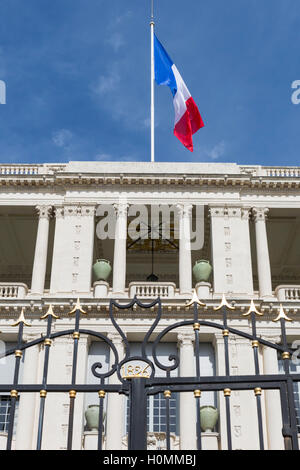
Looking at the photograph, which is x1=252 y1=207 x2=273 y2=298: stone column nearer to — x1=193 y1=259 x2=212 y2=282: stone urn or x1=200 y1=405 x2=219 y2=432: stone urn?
x1=193 y1=259 x2=212 y2=282: stone urn

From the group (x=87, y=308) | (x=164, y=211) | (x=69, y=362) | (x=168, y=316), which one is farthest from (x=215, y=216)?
(x=69, y=362)

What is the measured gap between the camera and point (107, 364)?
24859 millimetres

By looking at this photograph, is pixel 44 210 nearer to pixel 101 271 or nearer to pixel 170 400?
pixel 101 271

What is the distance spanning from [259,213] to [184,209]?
3.56 meters

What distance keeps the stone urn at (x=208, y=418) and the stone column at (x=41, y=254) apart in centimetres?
880

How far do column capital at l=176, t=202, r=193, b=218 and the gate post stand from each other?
62.7ft

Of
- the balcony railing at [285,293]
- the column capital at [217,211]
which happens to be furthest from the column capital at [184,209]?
the balcony railing at [285,293]

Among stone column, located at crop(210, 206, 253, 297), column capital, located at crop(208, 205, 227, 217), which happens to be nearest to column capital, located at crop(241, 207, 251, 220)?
stone column, located at crop(210, 206, 253, 297)

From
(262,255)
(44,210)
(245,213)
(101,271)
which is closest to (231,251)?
(262,255)

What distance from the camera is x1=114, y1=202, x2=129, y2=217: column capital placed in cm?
2806

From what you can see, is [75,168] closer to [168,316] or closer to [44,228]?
[44,228]

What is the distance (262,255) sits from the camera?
27.6 metres

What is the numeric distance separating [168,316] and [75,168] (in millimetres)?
8801

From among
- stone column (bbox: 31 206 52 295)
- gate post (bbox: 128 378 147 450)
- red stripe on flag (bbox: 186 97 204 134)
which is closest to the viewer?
gate post (bbox: 128 378 147 450)
